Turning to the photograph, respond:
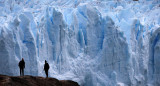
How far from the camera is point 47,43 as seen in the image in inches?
745

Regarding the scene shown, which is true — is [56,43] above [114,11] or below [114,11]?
below

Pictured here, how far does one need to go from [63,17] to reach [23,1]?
456 centimetres

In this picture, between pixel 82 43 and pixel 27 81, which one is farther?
pixel 82 43

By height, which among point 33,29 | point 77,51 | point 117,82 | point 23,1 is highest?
point 23,1

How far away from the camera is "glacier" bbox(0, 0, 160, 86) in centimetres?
1750

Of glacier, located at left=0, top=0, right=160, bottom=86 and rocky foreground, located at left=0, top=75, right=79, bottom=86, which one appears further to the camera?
glacier, located at left=0, top=0, right=160, bottom=86

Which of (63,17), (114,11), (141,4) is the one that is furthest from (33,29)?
(141,4)

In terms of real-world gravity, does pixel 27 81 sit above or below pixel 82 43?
below

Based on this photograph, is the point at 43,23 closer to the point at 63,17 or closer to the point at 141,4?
the point at 63,17

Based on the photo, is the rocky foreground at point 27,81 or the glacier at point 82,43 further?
the glacier at point 82,43

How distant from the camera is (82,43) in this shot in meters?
19.9

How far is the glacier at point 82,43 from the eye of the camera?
57.4 ft

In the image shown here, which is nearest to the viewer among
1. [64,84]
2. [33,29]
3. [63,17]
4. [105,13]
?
[64,84]

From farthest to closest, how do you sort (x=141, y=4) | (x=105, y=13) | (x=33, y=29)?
1. (x=141, y=4)
2. (x=105, y=13)
3. (x=33, y=29)
